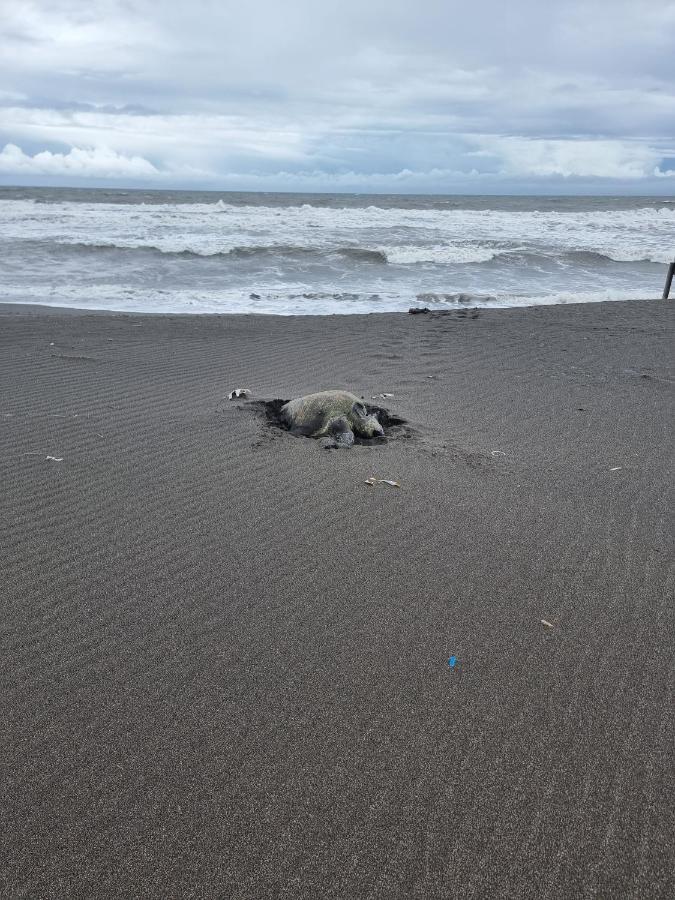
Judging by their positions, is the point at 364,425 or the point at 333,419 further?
the point at 364,425

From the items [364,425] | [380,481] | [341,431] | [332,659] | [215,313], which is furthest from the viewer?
[215,313]

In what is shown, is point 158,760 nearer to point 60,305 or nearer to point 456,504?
point 456,504

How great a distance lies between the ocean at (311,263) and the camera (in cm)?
1370

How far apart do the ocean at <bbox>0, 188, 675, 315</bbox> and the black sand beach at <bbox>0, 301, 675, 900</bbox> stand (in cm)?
824

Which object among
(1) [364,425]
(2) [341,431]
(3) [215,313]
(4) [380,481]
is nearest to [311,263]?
(3) [215,313]

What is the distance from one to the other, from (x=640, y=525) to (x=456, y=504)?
1.10 meters

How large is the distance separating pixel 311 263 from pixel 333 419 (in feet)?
48.7

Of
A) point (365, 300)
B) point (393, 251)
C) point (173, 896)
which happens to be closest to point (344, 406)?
point (173, 896)

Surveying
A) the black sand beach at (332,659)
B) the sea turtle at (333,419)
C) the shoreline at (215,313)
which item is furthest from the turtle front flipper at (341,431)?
the shoreline at (215,313)

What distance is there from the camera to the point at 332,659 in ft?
8.91

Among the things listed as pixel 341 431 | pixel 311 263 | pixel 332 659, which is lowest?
pixel 332 659

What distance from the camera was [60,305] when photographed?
40.4ft

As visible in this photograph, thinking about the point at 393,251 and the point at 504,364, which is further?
the point at 393,251

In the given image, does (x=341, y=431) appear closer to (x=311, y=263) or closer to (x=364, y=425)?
(x=364, y=425)
